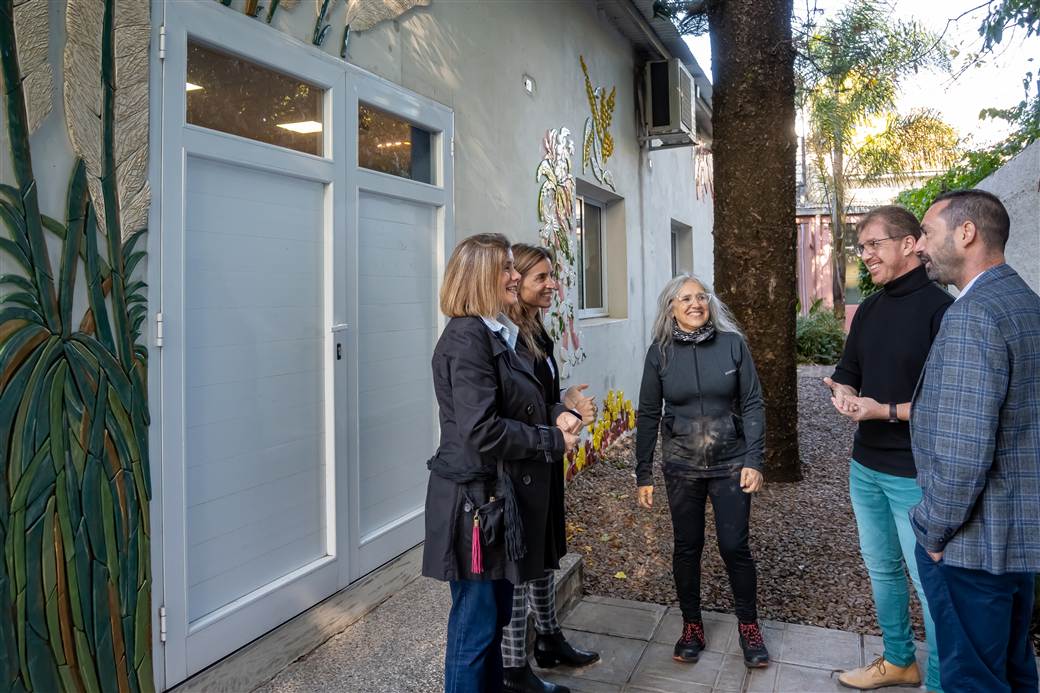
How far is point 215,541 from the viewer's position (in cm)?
311

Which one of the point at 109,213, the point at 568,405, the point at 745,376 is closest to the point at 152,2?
the point at 109,213

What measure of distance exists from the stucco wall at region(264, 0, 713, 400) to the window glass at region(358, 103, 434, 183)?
0.23 m

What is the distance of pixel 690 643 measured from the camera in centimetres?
358

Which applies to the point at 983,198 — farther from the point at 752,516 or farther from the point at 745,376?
the point at 752,516

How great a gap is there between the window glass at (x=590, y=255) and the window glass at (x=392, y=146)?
11.9 feet

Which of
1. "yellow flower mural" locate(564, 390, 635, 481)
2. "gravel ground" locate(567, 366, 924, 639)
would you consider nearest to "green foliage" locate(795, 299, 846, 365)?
"yellow flower mural" locate(564, 390, 635, 481)

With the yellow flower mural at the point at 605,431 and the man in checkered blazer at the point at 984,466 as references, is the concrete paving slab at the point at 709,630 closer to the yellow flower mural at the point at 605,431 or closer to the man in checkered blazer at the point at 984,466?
the man in checkered blazer at the point at 984,466

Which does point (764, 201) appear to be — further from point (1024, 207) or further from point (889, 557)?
point (889, 557)

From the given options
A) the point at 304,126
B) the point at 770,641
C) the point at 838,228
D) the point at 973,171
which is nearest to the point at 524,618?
the point at 770,641

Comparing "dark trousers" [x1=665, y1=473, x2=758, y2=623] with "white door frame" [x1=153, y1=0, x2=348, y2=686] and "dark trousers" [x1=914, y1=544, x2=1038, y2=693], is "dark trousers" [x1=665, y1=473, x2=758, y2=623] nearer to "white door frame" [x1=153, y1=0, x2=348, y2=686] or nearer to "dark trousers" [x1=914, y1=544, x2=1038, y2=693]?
"dark trousers" [x1=914, y1=544, x2=1038, y2=693]

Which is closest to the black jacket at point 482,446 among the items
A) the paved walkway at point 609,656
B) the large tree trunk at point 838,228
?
the paved walkway at point 609,656

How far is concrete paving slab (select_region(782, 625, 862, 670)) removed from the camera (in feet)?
11.7

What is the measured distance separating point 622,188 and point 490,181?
3734mm

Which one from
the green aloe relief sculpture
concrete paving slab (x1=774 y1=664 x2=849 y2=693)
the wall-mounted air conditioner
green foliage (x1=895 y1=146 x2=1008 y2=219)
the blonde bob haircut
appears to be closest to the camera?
the green aloe relief sculpture
